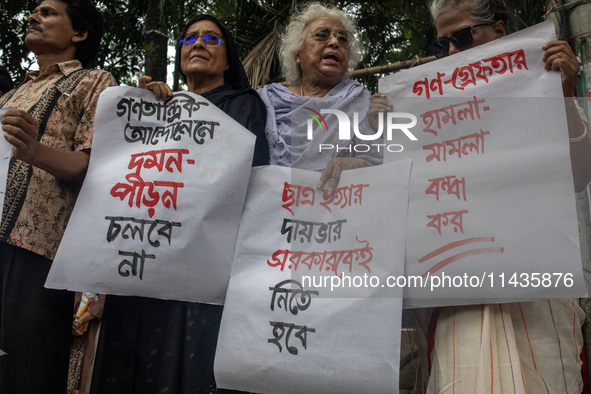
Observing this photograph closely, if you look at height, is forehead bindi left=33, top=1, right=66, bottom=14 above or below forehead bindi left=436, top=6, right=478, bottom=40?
above

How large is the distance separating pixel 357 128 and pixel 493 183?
583 mm

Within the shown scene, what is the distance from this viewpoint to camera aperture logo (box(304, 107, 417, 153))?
5.54ft

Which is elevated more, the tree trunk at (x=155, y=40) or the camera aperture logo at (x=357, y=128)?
the tree trunk at (x=155, y=40)

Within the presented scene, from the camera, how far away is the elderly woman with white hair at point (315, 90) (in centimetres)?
185

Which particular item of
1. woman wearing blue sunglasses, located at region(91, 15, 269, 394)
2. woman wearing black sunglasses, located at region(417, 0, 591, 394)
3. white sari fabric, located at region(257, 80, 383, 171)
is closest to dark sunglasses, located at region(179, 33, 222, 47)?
white sari fabric, located at region(257, 80, 383, 171)

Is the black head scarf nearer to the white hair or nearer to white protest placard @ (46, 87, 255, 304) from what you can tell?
the white hair

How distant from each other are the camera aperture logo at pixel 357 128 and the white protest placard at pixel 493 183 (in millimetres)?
34

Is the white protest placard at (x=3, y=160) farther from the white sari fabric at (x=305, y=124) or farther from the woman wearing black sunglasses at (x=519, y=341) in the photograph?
the woman wearing black sunglasses at (x=519, y=341)

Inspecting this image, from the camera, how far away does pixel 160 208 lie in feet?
5.34

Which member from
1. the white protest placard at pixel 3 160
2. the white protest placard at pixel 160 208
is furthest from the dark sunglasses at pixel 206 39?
the white protest placard at pixel 3 160

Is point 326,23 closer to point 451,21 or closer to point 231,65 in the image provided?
point 231,65

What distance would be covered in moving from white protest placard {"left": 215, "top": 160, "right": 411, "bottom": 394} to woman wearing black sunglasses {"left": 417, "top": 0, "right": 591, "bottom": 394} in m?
0.18

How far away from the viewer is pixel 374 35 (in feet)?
18.0

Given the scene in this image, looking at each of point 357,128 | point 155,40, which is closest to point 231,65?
Answer: point 357,128
